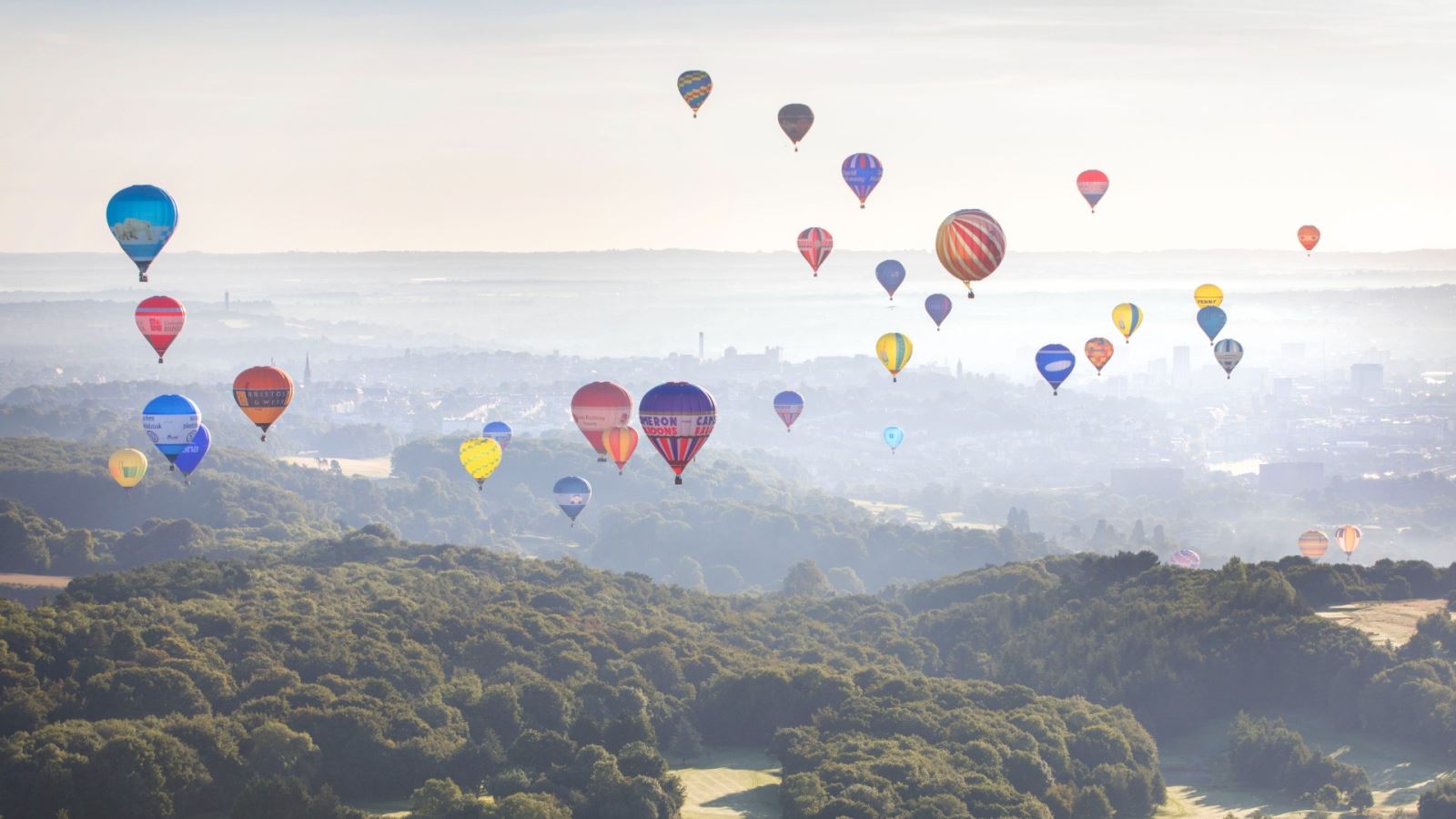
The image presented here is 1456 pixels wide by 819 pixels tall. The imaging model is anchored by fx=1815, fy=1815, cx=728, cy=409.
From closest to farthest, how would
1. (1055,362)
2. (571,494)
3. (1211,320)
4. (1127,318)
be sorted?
(1055,362) → (571,494) → (1127,318) → (1211,320)

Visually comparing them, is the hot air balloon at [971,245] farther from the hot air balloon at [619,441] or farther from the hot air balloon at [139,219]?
the hot air balloon at [139,219]

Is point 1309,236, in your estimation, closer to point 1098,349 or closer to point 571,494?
point 1098,349

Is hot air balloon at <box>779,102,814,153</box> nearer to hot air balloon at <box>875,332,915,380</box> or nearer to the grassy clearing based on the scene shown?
hot air balloon at <box>875,332,915,380</box>

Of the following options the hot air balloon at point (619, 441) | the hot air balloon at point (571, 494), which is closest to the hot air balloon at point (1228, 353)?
the hot air balloon at point (571, 494)

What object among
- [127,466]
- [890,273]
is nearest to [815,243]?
[890,273]

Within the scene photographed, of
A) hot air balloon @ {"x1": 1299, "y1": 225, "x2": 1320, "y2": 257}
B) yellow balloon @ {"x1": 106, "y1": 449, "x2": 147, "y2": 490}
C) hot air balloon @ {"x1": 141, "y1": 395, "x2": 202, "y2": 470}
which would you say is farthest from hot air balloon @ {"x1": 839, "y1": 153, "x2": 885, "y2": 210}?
yellow balloon @ {"x1": 106, "y1": 449, "x2": 147, "y2": 490}
